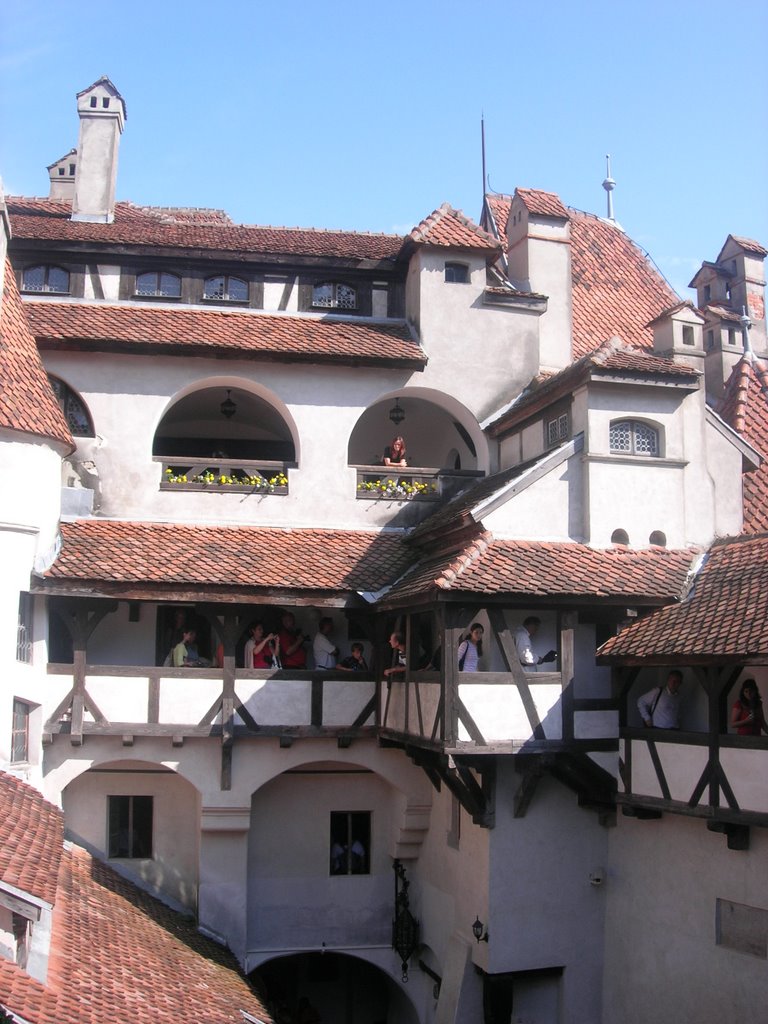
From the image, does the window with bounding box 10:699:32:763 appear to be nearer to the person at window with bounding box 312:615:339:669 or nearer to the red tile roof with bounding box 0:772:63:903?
the red tile roof with bounding box 0:772:63:903

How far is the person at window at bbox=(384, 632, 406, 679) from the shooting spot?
1712 centimetres

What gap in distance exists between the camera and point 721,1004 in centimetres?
1381

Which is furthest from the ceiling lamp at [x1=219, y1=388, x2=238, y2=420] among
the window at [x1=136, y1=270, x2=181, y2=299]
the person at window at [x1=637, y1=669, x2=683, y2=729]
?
the person at window at [x1=637, y1=669, x2=683, y2=729]

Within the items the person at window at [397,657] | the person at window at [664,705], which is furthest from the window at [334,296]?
the person at window at [664,705]

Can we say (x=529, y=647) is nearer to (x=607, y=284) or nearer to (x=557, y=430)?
(x=557, y=430)

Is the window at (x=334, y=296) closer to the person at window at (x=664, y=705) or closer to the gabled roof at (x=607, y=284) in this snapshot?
the gabled roof at (x=607, y=284)

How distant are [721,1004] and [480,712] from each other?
14.2 feet

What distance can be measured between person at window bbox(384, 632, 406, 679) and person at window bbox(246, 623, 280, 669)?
5.54ft

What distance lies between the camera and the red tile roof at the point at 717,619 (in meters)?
13.4

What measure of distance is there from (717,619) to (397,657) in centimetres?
523

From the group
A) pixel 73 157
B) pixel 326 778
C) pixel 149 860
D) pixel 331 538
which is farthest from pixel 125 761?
pixel 73 157

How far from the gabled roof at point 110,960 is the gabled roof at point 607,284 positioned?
12783 millimetres

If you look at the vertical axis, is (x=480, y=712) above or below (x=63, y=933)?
above

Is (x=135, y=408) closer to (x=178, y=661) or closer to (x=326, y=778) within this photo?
(x=178, y=661)
